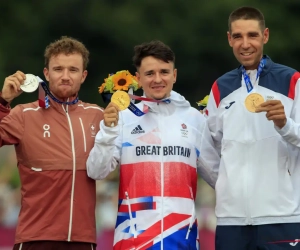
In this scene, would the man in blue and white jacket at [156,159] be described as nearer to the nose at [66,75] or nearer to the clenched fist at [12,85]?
the nose at [66,75]

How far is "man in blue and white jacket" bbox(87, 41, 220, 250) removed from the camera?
5.59 meters

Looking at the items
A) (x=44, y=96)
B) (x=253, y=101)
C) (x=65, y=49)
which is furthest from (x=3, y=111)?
(x=253, y=101)

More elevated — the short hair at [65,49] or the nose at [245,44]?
the short hair at [65,49]

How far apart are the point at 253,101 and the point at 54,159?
3.92 ft

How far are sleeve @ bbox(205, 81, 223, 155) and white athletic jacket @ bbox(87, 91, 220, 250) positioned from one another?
2.6 inches

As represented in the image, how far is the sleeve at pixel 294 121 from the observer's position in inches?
210

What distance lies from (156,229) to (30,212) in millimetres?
725

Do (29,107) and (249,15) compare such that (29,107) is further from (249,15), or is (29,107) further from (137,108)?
(249,15)

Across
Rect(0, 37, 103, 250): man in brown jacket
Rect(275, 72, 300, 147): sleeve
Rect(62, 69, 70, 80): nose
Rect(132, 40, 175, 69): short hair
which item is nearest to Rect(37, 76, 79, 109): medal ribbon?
Rect(0, 37, 103, 250): man in brown jacket

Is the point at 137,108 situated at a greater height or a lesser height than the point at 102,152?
greater

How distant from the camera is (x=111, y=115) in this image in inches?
217

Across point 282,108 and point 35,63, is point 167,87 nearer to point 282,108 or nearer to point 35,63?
point 282,108

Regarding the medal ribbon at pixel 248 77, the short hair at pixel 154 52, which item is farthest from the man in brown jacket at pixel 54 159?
the medal ribbon at pixel 248 77

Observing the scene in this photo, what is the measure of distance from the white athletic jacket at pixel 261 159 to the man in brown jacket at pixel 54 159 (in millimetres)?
790
